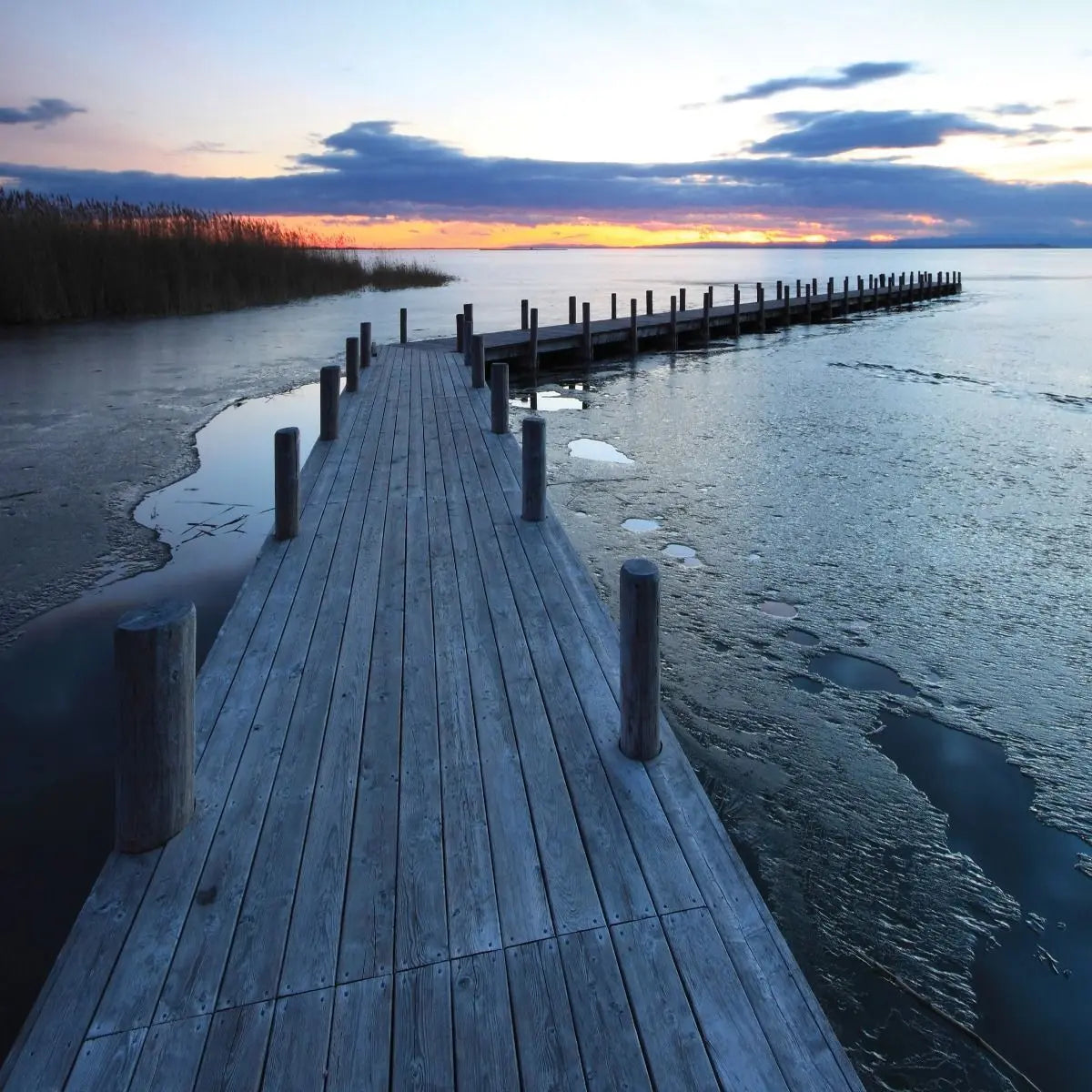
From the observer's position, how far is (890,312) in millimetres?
43094

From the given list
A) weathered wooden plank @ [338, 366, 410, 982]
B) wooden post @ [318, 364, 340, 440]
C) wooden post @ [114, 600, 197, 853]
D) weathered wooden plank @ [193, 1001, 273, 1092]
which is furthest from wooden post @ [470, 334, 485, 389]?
weathered wooden plank @ [193, 1001, 273, 1092]

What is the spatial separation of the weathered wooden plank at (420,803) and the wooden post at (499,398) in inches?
175

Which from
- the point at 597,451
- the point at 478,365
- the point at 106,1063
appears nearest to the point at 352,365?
the point at 478,365

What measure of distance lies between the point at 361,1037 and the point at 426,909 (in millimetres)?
464

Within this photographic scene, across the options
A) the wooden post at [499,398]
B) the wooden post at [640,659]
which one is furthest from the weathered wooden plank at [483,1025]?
the wooden post at [499,398]

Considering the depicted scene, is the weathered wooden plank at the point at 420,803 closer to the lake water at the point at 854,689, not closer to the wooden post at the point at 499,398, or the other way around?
the lake water at the point at 854,689

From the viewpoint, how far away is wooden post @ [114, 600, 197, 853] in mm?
2699

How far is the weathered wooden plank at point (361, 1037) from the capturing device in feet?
6.69

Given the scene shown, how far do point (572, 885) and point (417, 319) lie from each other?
35394 millimetres

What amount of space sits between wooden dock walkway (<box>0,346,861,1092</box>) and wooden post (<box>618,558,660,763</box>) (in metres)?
0.12

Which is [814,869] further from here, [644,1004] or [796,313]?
[796,313]

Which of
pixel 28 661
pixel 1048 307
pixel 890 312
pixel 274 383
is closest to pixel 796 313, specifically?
pixel 890 312

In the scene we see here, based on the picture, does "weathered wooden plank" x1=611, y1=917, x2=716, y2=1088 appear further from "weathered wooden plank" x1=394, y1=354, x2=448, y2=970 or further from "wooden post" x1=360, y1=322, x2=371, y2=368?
"wooden post" x1=360, y1=322, x2=371, y2=368

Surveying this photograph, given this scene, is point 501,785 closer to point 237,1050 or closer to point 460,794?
point 460,794
